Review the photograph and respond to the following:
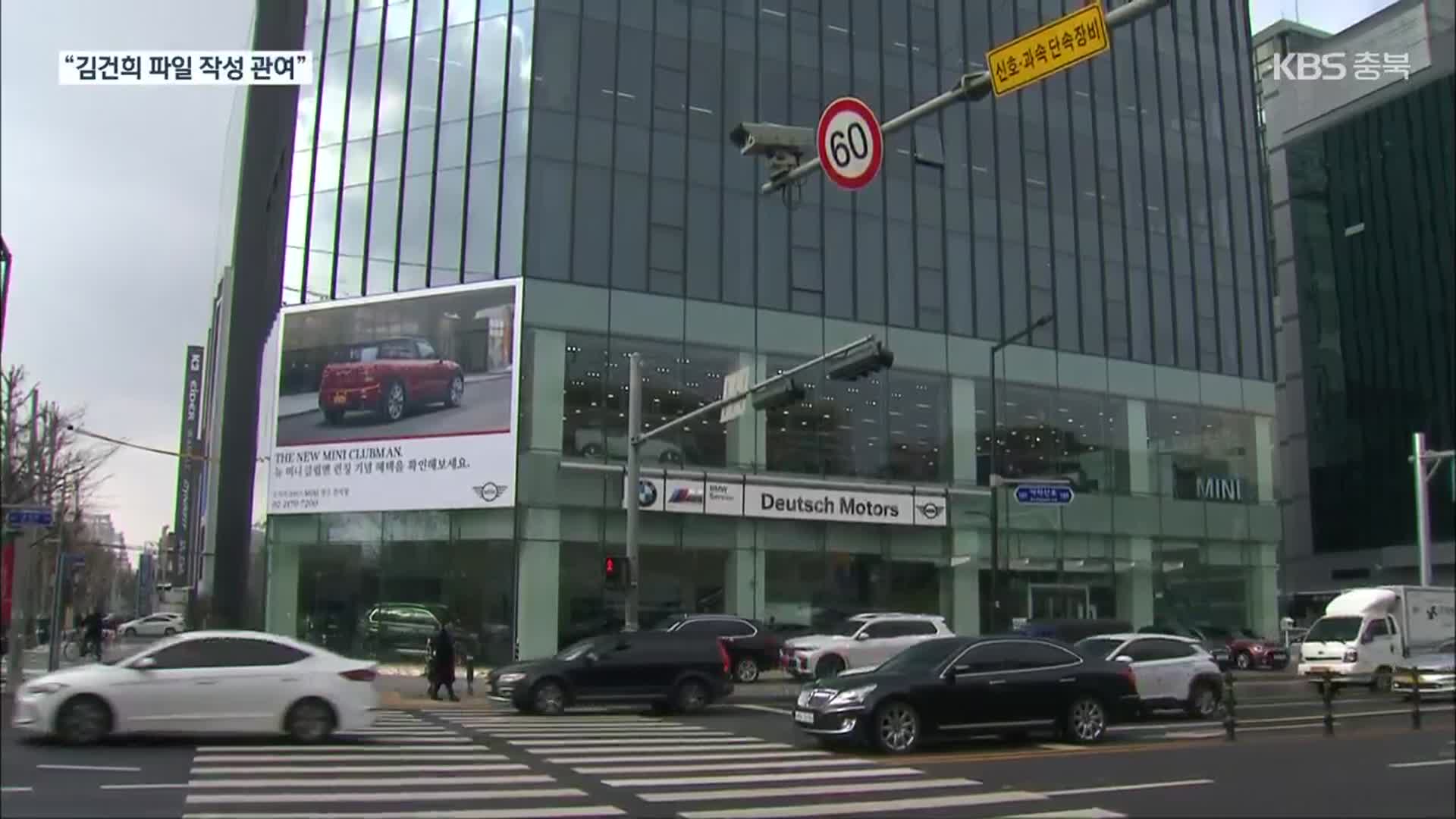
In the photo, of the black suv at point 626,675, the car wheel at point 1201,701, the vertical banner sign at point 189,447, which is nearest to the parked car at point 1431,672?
the car wheel at point 1201,701

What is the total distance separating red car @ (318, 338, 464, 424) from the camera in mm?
37188

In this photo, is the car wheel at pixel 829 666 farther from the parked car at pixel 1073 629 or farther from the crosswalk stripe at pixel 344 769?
the crosswalk stripe at pixel 344 769

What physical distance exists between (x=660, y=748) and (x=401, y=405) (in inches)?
882

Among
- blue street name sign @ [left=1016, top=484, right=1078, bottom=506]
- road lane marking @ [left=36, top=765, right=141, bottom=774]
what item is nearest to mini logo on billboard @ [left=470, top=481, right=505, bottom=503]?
blue street name sign @ [left=1016, top=484, right=1078, bottom=506]

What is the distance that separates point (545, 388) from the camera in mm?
36844

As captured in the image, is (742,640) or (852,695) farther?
(742,640)

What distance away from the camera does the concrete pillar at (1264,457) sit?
50.4 metres

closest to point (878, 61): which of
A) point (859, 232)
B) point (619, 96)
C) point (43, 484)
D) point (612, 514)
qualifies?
point (859, 232)

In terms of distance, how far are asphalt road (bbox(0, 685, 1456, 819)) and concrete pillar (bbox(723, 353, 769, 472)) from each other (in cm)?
2002

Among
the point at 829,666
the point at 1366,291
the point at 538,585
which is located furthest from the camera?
the point at 1366,291

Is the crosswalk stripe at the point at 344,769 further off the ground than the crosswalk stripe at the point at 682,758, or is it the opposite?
the crosswalk stripe at the point at 344,769

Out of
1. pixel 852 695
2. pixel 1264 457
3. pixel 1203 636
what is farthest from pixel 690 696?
pixel 1264 457

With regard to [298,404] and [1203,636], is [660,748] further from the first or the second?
[1203,636]

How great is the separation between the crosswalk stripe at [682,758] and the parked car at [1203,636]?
23856mm
